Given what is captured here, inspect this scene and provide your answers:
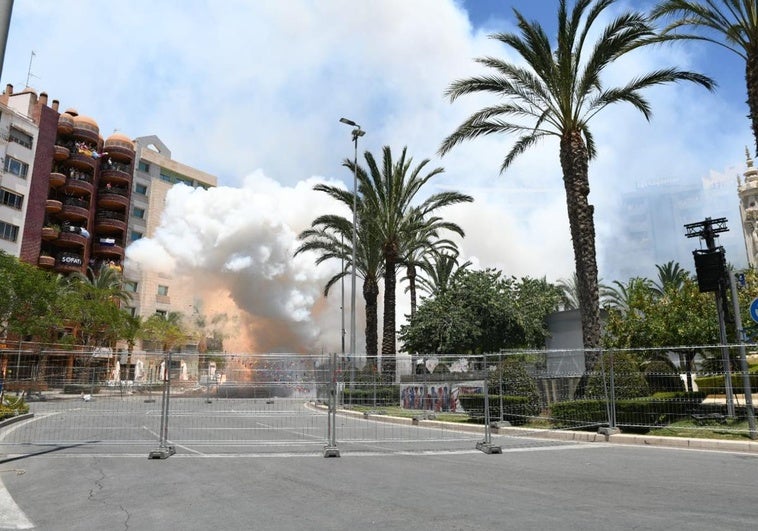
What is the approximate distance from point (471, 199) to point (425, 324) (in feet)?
29.9

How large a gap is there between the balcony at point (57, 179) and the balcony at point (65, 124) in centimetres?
501

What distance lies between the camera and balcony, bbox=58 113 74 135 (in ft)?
189

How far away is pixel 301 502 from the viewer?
19.9 ft

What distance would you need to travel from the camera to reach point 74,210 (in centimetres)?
5694

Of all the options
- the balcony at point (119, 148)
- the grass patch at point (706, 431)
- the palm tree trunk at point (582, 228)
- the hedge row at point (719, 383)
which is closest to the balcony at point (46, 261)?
the balcony at point (119, 148)

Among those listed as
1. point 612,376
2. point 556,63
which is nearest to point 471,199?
point 556,63

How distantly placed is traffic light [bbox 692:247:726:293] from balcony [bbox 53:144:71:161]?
58.7 metres

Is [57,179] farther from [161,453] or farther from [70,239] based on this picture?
[161,453]

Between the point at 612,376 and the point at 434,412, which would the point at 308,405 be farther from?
the point at 612,376

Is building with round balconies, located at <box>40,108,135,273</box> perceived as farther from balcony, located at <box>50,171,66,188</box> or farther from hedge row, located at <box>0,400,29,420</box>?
hedge row, located at <box>0,400,29,420</box>

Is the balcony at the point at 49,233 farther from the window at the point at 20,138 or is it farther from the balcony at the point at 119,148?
the balcony at the point at 119,148

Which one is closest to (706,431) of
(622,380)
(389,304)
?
(622,380)

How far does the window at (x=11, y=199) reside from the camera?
4888 cm

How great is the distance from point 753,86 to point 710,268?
4.72 m
